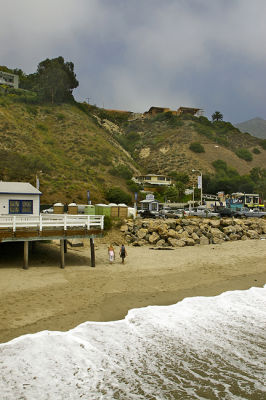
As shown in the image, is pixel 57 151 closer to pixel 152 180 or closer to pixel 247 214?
pixel 152 180

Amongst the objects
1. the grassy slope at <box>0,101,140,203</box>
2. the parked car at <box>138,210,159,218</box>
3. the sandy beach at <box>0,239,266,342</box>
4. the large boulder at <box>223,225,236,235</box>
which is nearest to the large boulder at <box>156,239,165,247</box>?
the sandy beach at <box>0,239,266,342</box>

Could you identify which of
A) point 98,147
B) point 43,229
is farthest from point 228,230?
point 98,147

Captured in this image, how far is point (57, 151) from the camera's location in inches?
2835

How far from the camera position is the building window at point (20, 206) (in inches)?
866

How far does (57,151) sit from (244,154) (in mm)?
58829

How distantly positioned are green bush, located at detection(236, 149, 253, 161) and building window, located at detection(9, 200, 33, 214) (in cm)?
8860

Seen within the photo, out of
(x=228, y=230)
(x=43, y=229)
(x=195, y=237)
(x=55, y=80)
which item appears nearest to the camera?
(x=43, y=229)

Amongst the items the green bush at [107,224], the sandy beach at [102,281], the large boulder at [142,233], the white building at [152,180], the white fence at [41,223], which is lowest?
the sandy beach at [102,281]

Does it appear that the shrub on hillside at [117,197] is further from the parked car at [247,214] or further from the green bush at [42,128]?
the green bush at [42,128]

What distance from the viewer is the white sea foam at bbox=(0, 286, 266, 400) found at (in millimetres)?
8102

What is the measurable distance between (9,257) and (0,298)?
814 cm

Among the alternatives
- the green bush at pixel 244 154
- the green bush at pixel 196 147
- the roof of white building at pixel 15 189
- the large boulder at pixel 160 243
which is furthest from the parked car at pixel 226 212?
the green bush at pixel 244 154

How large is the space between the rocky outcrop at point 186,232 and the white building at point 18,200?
9283 mm

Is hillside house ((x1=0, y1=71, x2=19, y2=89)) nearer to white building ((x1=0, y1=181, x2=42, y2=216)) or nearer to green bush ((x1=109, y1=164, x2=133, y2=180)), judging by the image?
green bush ((x1=109, y1=164, x2=133, y2=180))
